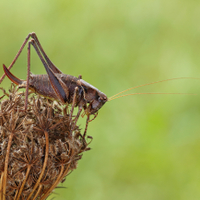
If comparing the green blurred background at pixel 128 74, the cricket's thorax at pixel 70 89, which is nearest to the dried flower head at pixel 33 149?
the cricket's thorax at pixel 70 89

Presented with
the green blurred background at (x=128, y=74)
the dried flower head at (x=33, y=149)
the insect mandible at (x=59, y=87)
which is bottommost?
the dried flower head at (x=33, y=149)

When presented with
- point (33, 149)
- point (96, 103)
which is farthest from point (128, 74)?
point (33, 149)

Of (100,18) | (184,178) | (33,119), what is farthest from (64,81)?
(100,18)

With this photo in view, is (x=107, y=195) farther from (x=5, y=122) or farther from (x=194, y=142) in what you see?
(x=5, y=122)

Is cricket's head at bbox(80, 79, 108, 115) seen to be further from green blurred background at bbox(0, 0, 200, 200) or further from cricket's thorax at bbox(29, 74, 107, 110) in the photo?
green blurred background at bbox(0, 0, 200, 200)

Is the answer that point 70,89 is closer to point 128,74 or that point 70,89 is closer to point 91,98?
point 91,98

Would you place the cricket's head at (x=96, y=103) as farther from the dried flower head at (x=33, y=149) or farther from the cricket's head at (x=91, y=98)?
the dried flower head at (x=33, y=149)

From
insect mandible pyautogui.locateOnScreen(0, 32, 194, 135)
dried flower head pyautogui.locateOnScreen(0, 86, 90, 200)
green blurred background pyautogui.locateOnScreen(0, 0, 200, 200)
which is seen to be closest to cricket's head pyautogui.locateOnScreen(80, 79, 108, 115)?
insect mandible pyautogui.locateOnScreen(0, 32, 194, 135)
